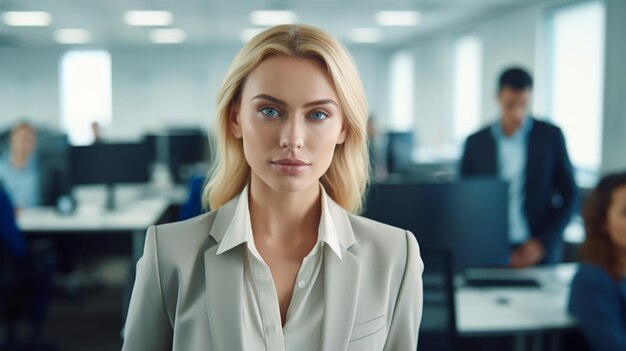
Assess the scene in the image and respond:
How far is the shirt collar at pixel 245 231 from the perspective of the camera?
88cm

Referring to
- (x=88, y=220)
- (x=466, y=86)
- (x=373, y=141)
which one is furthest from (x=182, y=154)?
(x=466, y=86)

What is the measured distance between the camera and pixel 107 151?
4.66 meters

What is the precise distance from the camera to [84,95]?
531 inches

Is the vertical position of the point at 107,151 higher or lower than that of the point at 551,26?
lower

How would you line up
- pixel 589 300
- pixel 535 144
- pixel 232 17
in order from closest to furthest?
1. pixel 589 300
2. pixel 535 144
3. pixel 232 17

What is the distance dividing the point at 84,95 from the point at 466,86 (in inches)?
335

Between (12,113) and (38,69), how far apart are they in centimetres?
105

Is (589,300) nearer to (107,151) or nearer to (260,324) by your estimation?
(260,324)

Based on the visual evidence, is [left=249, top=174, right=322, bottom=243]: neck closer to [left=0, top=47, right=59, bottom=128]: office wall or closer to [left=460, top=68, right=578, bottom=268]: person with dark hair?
[left=460, top=68, right=578, bottom=268]: person with dark hair

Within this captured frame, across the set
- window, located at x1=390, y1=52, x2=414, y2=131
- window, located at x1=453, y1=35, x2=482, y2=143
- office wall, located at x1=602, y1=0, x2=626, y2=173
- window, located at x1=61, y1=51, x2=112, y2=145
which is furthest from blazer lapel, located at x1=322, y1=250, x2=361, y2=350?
window, located at x1=61, y1=51, x2=112, y2=145

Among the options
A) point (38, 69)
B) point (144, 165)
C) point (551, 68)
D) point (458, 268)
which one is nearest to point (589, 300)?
point (458, 268)

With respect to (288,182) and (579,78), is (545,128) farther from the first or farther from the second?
(579,78)

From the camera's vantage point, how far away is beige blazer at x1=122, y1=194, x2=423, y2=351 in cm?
84

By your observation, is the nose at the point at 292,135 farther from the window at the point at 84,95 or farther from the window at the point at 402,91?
the window at the point at 84,95
